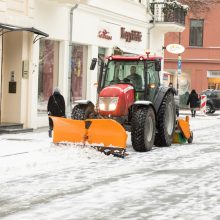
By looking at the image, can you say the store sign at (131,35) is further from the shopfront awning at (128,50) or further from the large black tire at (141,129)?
the large black tire at (141,129)

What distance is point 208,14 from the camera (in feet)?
162

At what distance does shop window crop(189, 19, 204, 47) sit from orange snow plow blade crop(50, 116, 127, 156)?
123 ft

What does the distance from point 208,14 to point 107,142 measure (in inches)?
1466

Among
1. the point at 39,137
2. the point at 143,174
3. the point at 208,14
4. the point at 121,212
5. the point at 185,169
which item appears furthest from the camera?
the point at 208,14

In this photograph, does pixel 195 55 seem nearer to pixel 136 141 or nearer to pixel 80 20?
pixel 80 20

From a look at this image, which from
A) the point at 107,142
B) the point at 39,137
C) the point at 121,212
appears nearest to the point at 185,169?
the point at 107,142

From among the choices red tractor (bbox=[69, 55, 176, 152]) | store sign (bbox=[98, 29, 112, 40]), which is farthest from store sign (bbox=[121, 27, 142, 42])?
red tractor (bbox=[69, 55, 176, 152])

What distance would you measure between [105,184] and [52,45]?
1357cm

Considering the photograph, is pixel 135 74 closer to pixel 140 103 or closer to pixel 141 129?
pixel 140 103

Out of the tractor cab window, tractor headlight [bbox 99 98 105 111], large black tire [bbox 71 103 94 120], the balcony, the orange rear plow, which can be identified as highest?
the balcony

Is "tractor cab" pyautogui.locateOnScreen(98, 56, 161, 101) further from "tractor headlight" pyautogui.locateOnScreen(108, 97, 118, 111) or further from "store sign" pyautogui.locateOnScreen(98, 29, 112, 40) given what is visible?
"store sign" pyautogui.locateOnScreen(98, 29, 112, 40)

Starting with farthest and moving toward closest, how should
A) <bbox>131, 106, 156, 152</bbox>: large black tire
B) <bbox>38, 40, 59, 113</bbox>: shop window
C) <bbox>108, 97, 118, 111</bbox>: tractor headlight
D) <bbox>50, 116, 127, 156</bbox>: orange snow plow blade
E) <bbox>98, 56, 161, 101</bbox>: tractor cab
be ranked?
<bbox>38, 40, 59, 113</bbox>: shop window → <bbox>98, 56, 161, 101</bbox>: tractor cab → <bbox>108, 97, 118, 111</bbox>: tractor headlight → <bbox>131, 106, 156, 152</bbox>: large black tire → <bbox>50, 116, 127, 156</bbox>: orange snow plow blade

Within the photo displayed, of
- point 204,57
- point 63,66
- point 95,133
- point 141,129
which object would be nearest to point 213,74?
point 204,57

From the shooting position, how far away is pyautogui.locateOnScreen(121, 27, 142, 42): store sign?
92.5ft
